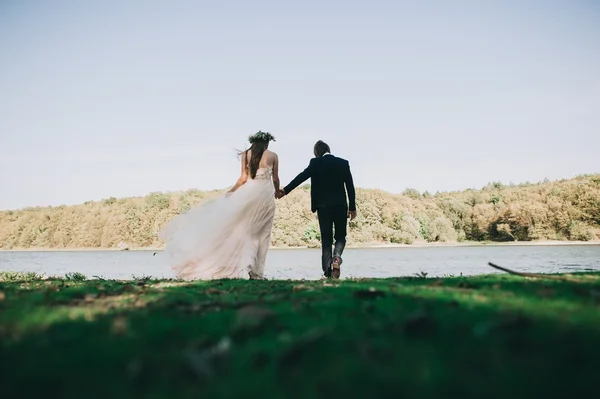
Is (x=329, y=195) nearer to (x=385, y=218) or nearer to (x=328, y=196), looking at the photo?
(x=328, y=196)

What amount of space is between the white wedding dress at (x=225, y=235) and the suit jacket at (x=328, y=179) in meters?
0.98

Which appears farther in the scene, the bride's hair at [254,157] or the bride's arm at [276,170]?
the bride's arm at [276,170]

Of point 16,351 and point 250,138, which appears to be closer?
point 16,351

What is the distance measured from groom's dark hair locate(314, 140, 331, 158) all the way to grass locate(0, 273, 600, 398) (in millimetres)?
7147

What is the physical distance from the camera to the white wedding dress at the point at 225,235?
934cm

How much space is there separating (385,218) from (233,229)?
56.5m

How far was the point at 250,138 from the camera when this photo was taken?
1018 cm

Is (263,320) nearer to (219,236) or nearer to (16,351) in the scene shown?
(16,351)

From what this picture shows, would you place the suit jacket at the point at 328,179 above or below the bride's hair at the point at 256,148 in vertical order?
below

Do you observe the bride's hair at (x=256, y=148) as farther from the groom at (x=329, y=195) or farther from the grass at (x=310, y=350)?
the grass at (x=310, y=350)

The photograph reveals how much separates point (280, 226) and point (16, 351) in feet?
196

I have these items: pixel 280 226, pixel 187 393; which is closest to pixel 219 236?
pixel 187 393

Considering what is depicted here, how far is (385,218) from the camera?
211 ft

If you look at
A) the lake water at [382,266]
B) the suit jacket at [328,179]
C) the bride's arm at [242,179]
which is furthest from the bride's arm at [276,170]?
the lake water at [382,266]
